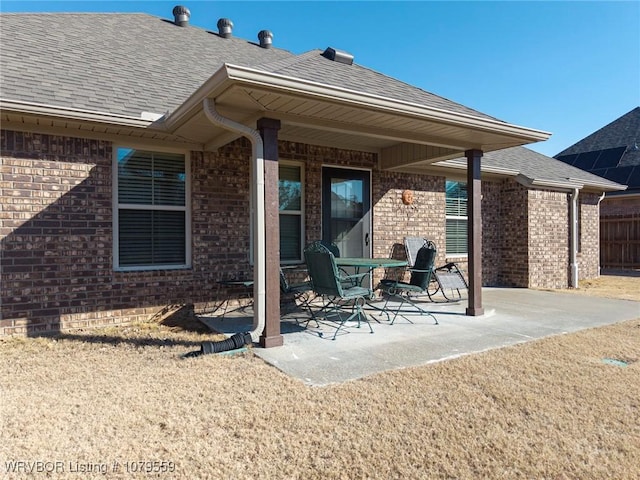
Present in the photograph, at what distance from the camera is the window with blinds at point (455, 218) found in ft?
30.1

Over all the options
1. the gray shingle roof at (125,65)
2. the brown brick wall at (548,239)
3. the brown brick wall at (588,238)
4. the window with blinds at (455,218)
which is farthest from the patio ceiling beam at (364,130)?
the brown brick wall at (588,238)

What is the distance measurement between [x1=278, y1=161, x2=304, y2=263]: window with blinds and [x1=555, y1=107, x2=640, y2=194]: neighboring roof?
14058 millimetres

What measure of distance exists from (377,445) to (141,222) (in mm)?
4667

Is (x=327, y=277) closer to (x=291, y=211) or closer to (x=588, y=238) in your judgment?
(x=291, y=211)

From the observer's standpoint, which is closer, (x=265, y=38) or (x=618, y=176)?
(x=265, y=38)

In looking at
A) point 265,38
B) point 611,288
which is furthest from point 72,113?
point 611,288

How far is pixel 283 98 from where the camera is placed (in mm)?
4215

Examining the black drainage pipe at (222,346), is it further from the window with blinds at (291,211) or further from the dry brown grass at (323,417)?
the window with blinds at (291,211)

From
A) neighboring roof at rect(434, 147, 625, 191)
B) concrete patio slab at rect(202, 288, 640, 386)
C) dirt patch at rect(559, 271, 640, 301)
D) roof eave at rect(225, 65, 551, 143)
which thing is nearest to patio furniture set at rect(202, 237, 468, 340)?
concrete patio slab at rect(202, 288, 640, 386)

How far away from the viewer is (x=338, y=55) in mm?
5938

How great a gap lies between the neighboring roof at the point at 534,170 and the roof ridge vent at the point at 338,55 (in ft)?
10.2

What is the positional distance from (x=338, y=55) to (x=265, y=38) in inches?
183

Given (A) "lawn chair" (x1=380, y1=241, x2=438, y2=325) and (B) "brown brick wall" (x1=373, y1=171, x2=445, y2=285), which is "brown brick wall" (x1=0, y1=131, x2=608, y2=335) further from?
(A) "lawn chair" (x1=380, y1=241, x2=438, y2=325)

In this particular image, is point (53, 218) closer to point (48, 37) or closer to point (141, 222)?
point (141, 222)
